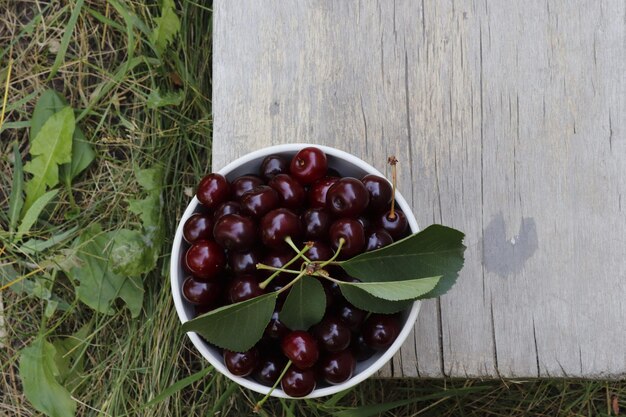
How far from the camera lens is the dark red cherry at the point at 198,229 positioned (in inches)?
36.3

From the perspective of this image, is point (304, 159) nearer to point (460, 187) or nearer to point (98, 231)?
point (460, 187)

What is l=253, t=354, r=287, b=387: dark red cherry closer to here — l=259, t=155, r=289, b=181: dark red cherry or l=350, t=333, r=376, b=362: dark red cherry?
l=350, t=333, r=376, b=362: dark red cherry

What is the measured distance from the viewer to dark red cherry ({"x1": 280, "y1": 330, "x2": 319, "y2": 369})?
863 mm

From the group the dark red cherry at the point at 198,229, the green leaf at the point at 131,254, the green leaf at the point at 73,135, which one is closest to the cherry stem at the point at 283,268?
the dark red cherry at the point at 198,229

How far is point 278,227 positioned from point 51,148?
100cm

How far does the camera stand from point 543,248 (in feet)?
3.71

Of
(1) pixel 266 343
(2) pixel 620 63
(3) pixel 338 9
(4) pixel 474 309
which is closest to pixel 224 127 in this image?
(3) pixel 338 9

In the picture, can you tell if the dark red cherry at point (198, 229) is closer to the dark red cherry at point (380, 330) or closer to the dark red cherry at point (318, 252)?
the dark red cherry at point (318, 252)

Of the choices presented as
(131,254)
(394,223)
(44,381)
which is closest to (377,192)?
(394,223)

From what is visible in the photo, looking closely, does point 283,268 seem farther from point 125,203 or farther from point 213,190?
point 125,203

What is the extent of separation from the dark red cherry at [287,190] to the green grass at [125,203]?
0.75 meters

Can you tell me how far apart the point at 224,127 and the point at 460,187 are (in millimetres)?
414

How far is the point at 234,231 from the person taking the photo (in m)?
0.85

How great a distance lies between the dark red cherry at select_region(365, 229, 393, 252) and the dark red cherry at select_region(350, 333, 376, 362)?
0.46ft
